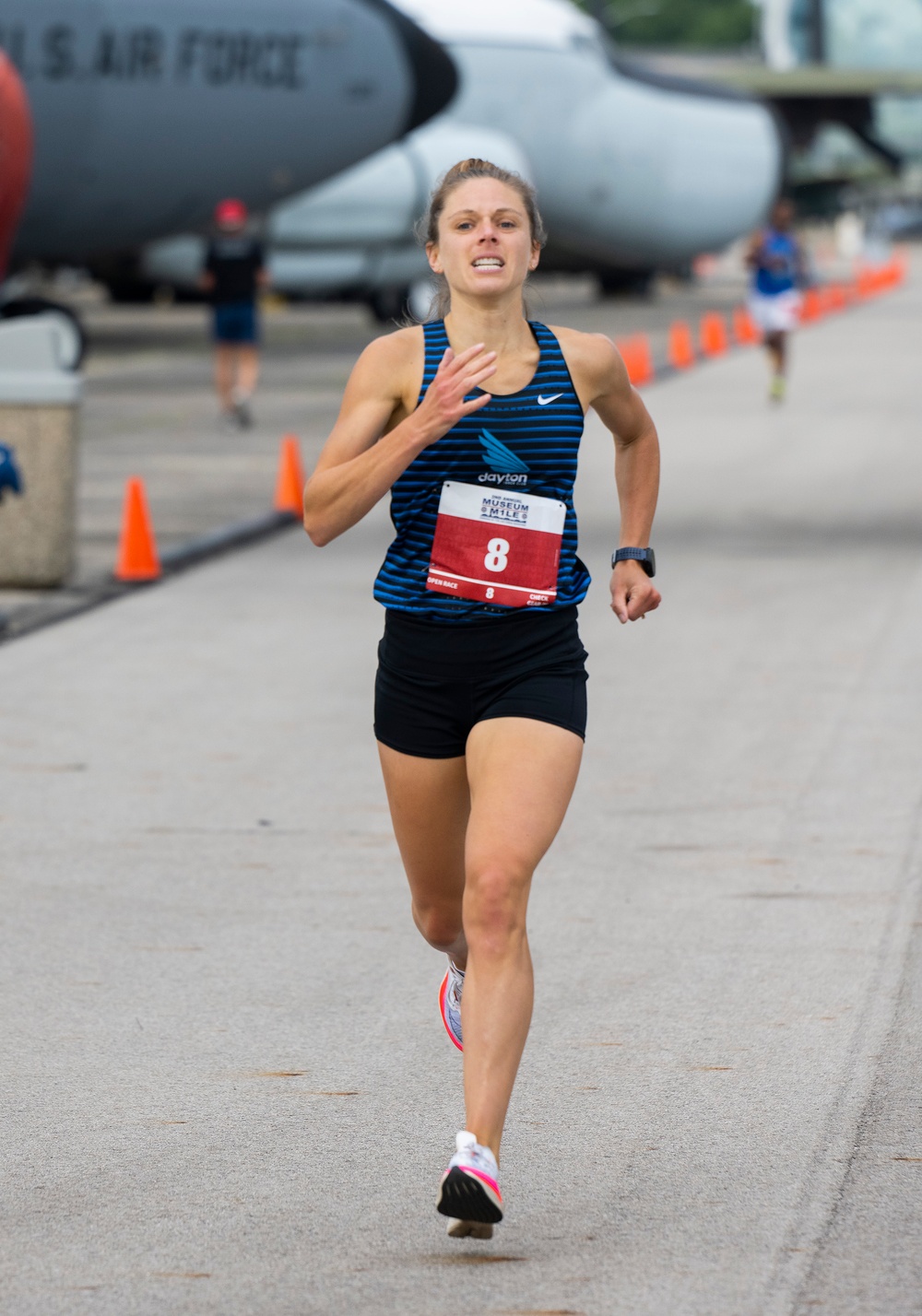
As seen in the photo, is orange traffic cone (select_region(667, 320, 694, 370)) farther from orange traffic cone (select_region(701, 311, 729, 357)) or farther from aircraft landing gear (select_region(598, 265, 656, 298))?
aircraft landing gear (select_region(598, 265, 656, 298))

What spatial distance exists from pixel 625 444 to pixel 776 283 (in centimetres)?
2028

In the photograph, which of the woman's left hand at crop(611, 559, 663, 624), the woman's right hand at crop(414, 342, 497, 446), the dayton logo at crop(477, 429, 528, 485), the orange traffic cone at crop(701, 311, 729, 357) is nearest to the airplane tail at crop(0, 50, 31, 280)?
the orange traffic cone at crop(701, 311, 729, 357)

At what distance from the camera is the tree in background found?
158 meters

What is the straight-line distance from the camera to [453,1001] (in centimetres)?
494

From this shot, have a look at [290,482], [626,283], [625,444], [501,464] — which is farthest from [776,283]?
[626,283]

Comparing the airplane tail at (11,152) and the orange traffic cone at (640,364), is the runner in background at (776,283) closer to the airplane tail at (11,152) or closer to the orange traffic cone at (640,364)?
the orange traffic cone at (640,364)

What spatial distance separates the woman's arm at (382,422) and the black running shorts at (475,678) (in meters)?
0.30

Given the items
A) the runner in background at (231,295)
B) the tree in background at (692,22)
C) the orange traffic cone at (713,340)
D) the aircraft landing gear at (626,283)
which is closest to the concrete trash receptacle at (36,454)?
the runner in background at (231,295)

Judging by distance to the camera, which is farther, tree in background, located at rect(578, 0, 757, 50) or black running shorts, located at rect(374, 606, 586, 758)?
tree in background, located at rect(578, 0, 757, 50)

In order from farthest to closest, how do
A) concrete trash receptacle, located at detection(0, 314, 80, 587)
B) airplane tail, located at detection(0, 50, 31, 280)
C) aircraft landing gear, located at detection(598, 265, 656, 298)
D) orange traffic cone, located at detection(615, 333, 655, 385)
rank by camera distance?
aircraft landing gear, located at detection(598, 265, 656, 298), orange traffic cone, located at detection(615, 333, 655, 385), airplane tail, located at detection(0, 50, 31, 280), concrete trash receptacle, located at detection(0, 314, 80, 587)

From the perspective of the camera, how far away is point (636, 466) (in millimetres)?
4785

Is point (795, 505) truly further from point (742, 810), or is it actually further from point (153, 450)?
point (742, 810)

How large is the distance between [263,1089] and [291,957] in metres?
1.11

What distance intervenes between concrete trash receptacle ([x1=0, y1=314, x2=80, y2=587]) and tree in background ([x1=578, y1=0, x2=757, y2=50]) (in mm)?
150768
